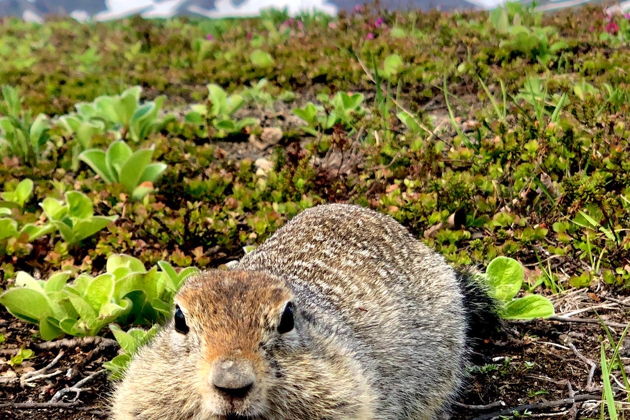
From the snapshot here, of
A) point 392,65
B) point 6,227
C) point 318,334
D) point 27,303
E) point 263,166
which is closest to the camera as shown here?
point 318,334

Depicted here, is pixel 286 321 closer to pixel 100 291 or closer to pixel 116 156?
pixel 100 291

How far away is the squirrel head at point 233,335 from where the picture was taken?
280 centimetres

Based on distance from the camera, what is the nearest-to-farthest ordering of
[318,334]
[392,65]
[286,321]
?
[286,321]
[318,334]
[392,65]

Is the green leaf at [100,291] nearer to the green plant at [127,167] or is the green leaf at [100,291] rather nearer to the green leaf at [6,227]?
the green leaf at [6,227]

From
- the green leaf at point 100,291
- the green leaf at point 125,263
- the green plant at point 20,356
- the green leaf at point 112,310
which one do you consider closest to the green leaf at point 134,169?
the green leaf at point 125,263

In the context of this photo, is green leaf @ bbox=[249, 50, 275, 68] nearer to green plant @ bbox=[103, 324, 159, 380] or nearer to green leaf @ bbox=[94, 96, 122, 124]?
green leaf @ bbox=[94, 96, 122, 124]

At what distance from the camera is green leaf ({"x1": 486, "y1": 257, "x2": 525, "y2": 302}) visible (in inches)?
199

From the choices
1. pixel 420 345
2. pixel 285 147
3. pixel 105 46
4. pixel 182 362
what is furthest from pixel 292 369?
pixel 105 46

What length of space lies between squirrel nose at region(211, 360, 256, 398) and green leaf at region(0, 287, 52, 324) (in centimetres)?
235

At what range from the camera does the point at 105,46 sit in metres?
14.9

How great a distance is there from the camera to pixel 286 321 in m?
3.14

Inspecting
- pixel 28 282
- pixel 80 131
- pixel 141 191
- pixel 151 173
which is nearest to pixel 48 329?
pixel 28 282

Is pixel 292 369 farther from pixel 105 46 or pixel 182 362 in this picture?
pixel 105 46

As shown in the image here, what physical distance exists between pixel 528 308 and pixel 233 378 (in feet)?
8.79
